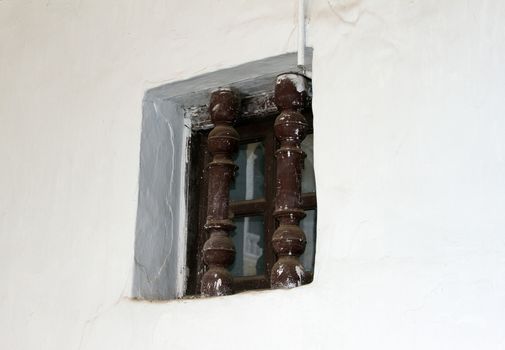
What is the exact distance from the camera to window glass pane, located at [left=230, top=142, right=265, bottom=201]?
6.20 feet

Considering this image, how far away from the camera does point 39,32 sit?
2.14 meters

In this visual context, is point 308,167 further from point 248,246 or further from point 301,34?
point 301,34

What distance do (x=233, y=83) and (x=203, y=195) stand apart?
0.29m

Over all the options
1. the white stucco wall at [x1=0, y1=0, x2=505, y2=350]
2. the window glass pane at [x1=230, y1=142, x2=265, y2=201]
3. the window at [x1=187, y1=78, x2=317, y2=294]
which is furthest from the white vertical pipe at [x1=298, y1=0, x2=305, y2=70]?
the window glass pane at [x1=230, y1=142, x2=265, y2=201]

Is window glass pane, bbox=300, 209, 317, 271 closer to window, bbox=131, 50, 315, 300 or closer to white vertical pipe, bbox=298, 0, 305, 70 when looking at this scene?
window, bbox=131, 50, 315, 300

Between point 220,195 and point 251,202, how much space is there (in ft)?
0.34

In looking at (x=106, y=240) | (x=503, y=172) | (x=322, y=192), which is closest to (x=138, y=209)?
(x=106, y=240)

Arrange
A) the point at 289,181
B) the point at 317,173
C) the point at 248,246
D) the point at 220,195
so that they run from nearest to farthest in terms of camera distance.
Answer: the point at 317,173 < the point at 289,181 < the point at 220,195 < the point at 248,246

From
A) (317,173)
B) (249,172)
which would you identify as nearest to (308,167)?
(249,172)

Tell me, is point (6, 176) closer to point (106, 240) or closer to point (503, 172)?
point (106, 240)

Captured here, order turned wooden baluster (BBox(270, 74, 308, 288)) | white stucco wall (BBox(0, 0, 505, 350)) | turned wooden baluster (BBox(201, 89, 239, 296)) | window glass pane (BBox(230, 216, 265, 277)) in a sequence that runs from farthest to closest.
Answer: window glass pane (BBox(230, 216, 265, 277)) → turned wooden baluster (BBox(201, 89, 239, 296)) → turned wooden baluster (BBox(270, 74, 308, 288)) → white stucco wall (BBox(0, 0, 505, 350))

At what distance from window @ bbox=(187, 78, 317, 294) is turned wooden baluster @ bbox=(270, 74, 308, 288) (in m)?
0.08

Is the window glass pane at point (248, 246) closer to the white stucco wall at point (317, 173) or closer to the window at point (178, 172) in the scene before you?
the window at point (178, 172)

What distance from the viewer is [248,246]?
1.90 m
